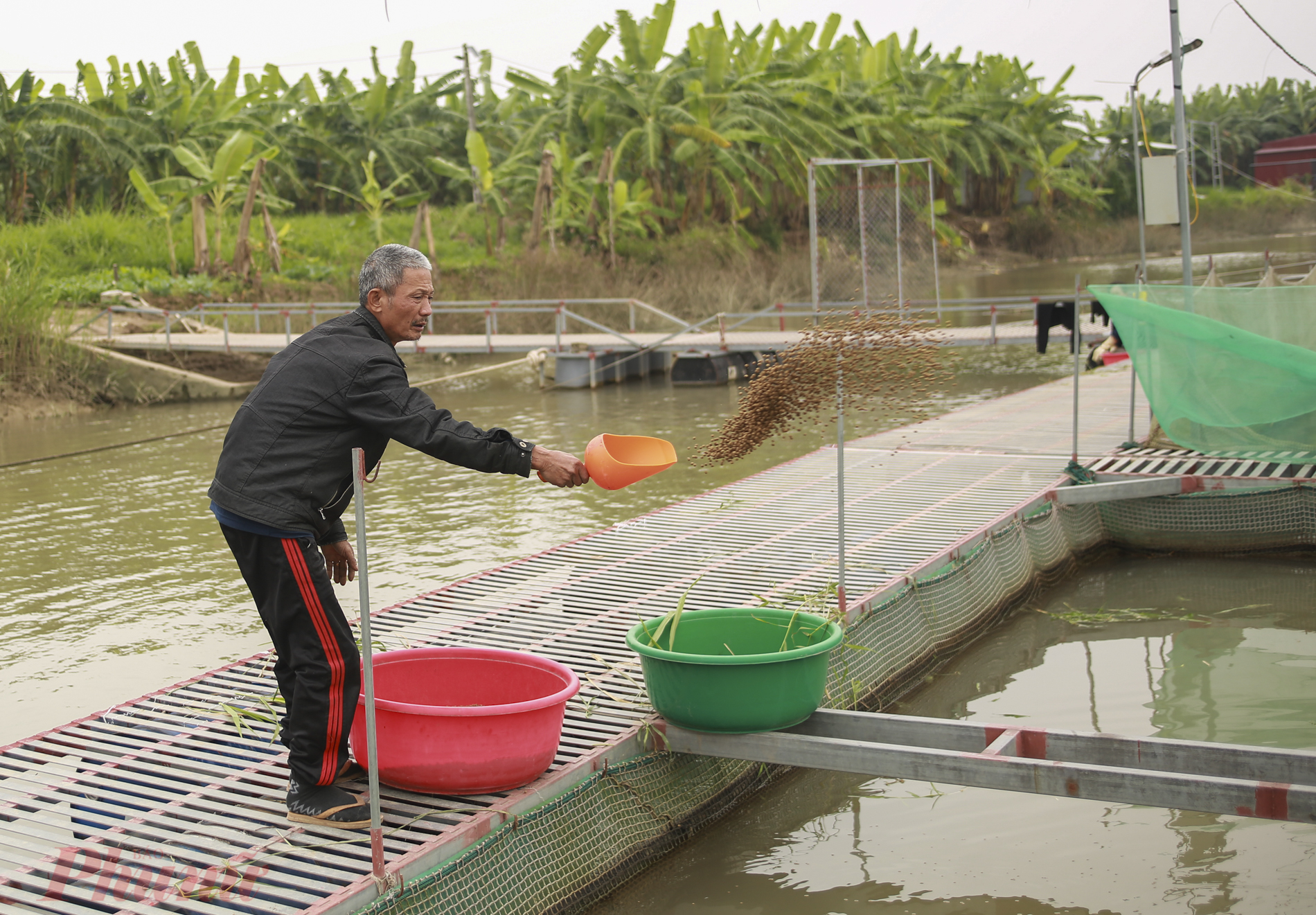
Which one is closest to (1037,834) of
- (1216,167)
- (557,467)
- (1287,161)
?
(557,467)

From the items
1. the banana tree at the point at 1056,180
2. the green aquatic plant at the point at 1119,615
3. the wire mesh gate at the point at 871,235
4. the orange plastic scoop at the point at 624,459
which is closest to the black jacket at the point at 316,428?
the orange plastic scoop at the point at 624,459

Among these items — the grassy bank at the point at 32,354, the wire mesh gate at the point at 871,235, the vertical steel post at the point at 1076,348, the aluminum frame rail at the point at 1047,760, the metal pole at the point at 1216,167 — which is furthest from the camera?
the metal pole at the point at 1216,167

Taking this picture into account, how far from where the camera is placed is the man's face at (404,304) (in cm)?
331

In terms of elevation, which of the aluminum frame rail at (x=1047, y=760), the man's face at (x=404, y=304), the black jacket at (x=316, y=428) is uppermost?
the man's face at (x=404, y=304)

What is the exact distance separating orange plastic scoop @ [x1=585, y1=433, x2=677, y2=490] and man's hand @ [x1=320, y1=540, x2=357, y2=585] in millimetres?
810

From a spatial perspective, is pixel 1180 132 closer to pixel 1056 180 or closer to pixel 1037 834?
pixel 1037 834

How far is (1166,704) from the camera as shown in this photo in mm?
5332

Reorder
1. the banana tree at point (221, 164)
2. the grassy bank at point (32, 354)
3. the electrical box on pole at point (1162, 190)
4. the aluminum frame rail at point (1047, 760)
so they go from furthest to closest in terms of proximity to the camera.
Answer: the banana tree at point (221, 164) < the grassy bank at point (32, 354) < the electrical box on pole at point (1162, 190) < the aluminum frame rail at point (1047, 760)

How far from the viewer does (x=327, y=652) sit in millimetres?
3215

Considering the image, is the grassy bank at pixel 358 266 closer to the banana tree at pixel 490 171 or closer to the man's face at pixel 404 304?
the banana tree at pixel 490 171

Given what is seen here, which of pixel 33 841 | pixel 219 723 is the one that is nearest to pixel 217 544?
pixel 219 723

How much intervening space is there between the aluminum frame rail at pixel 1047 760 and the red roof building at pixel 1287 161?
191 ft

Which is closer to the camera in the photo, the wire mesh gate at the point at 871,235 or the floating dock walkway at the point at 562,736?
the floating dock walkway at the point at 562,736

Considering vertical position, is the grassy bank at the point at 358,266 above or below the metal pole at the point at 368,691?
above
